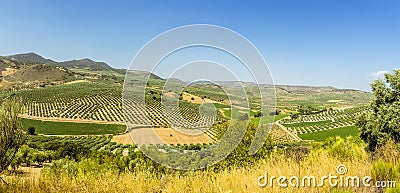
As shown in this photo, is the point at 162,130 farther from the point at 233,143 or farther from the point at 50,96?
the point at 233,143

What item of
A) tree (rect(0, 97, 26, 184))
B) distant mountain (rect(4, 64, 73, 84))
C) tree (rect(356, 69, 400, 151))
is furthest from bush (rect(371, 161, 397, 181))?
distant mountain (rect(4, 64, 73, 84))

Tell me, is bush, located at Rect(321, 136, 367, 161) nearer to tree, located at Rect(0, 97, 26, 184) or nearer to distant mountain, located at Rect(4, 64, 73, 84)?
tree, located at Rect(0, 97, 26, 184)

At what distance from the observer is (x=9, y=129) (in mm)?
5477

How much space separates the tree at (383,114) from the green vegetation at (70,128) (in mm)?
76327

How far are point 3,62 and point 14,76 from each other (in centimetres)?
3334

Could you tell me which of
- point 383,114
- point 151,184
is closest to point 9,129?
point 151,184

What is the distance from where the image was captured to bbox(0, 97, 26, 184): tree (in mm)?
5387

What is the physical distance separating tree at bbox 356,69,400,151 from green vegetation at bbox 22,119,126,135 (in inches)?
3005

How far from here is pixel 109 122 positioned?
92000 millimetres

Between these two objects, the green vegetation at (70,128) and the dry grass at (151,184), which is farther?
the green vegetation at (70,128)

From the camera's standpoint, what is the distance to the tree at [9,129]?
Answer: 17.7 feet

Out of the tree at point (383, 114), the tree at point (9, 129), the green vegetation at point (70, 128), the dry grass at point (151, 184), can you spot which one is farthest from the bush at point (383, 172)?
the green vegetation at point (70, 128)

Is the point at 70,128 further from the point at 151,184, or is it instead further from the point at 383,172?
the point at 383,172

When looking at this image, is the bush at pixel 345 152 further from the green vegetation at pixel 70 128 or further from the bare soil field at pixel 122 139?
the green vegetation at pixel 70 128
